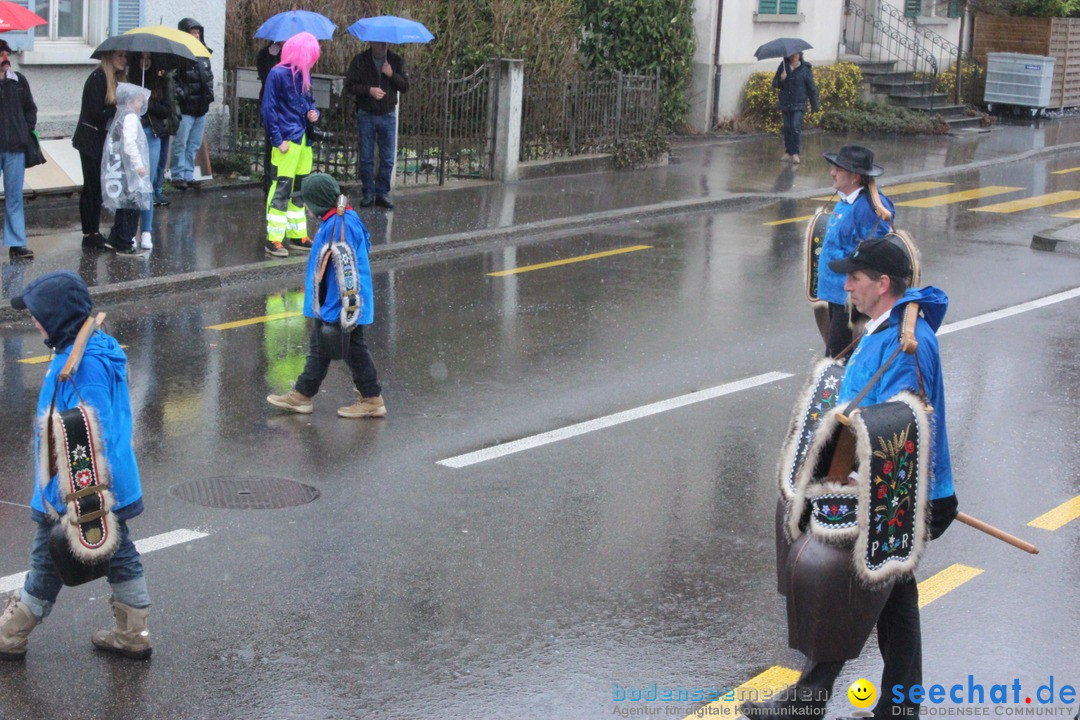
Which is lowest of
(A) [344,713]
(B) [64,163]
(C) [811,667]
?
(A) [344,713]

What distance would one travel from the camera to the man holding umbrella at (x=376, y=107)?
1562cm

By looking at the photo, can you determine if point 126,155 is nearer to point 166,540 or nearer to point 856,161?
point 166,540

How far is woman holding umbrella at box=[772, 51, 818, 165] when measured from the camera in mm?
22422

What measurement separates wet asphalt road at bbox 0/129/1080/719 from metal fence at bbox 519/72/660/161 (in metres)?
7.06

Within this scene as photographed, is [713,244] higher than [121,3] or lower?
lower

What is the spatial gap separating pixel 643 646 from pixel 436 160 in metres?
13.4

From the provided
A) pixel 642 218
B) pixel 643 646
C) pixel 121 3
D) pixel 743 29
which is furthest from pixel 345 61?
pixel 643 646

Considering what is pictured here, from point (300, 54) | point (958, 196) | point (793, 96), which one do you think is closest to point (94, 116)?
point (300, 54)

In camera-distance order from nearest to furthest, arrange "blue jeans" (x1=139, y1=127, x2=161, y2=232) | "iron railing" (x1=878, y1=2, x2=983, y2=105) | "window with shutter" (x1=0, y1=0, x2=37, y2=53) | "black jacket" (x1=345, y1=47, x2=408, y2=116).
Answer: "blue jeans" (x1=139, y1=127, x2=161, y2=232) → "window with shutter" (x1=0, y1=0, x2=37, y2=53) → "black jacket" (x1=345, y1=47, x2=408, y2=116) → "iron railing" (x1=878, y1=2, x2=983, y2=105)

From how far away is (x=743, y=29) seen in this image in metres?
26.3

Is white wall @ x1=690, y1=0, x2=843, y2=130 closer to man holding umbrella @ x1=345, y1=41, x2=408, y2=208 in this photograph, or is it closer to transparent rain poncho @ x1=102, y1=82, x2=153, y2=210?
man holding umbrella @ x1=345, y1=41, x2=408, y2=208

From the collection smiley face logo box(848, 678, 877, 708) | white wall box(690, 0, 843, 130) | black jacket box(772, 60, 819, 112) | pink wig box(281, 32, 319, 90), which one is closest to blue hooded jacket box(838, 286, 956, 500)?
smiley face logo box(848, 678, 877, 708)

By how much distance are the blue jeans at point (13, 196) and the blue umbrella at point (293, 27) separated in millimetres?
3821

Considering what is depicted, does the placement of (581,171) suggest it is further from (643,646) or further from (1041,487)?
(643,646)
